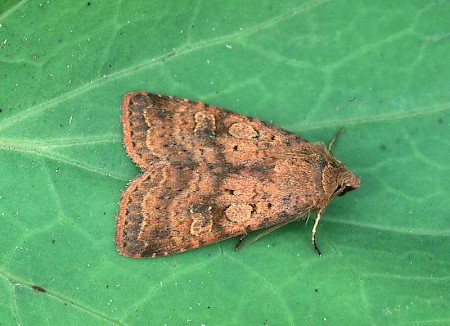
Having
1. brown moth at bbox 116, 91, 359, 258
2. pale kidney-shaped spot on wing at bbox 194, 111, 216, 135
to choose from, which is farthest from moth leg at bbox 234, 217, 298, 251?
pale kidney-shaped spot on wing at bbox 194, 111, 216, 135

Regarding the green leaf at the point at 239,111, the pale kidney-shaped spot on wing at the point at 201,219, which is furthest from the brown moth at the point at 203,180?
the green leaf at the point at 239,111

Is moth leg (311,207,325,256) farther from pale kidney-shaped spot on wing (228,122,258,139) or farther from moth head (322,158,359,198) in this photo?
pale kidney-shaped spot on wing (228,122,258,139)

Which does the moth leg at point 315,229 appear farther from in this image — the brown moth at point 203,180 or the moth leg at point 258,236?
the moth leg at point 258,236

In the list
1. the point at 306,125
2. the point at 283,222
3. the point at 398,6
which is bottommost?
the point at 283,222

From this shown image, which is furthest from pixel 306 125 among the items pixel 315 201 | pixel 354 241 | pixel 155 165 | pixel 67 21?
pixel 67 21

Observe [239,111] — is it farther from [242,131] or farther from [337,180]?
[337,180]

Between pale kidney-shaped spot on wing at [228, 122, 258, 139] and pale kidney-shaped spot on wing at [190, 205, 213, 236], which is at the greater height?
pale kidney-shaped spot on wing at [228, 122, 258, 139]

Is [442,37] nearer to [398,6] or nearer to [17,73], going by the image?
[398,6]
